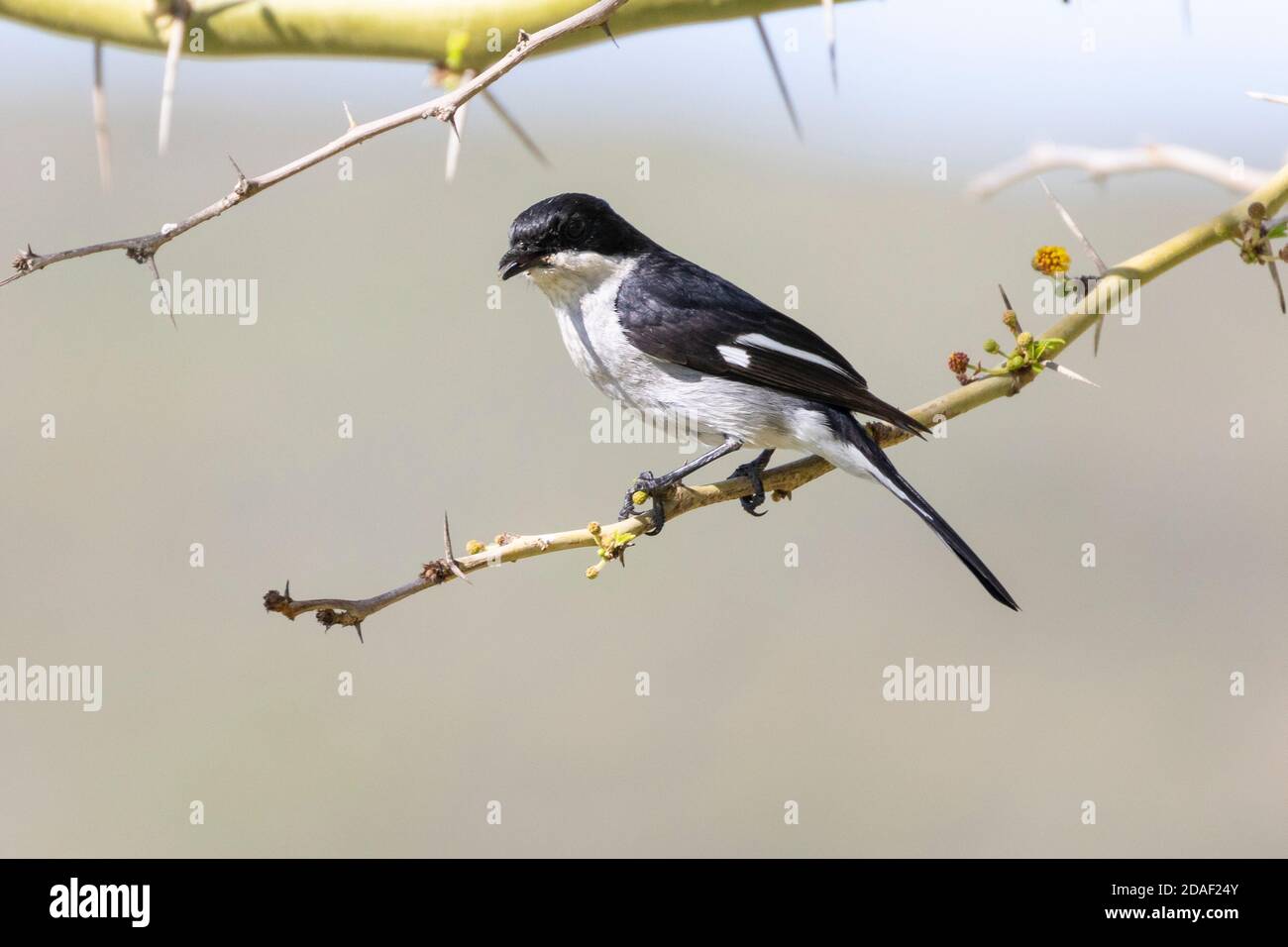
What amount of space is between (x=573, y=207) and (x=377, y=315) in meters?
23.9

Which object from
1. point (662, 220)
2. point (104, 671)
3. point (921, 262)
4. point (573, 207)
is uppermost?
point (662, 220)

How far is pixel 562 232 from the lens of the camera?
4.43m

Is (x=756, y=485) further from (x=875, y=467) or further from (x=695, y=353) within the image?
(x=695, y=353)

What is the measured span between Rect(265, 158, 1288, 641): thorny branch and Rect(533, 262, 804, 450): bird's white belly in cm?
76

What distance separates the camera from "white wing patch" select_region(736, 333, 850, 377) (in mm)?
4562

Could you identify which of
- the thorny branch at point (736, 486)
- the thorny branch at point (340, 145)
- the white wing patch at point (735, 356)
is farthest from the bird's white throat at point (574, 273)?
the thorny branch at point (340, 145)

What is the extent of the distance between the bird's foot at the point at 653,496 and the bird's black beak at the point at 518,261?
0.77 m

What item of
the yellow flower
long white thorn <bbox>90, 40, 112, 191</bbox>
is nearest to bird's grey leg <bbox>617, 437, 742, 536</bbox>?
the yellow flower

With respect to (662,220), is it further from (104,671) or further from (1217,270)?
(104,671)

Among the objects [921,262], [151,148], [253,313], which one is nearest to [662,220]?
[921,262]

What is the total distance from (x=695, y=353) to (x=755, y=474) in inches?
24.0

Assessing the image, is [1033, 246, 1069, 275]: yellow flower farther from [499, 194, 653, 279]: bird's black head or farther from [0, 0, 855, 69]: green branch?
[499, 194, 653, 279]: bird's black head

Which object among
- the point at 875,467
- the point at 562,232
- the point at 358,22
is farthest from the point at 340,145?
the point at 875,467

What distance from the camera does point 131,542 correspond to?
20.7m
